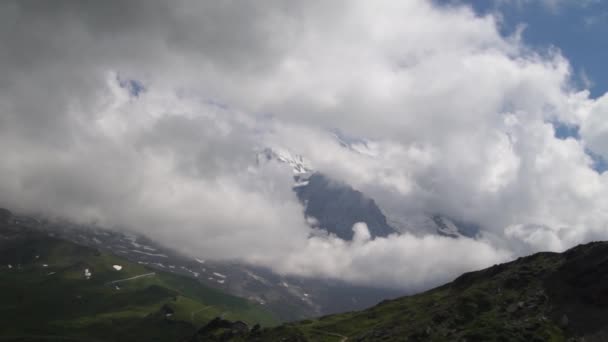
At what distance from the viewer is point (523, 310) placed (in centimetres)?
12938

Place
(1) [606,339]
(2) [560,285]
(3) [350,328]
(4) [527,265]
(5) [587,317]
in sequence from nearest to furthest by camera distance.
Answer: (1) [606,339] → (5) [587,317] → (2) [560,285] → (4) [527,265] → (3) [350,328]

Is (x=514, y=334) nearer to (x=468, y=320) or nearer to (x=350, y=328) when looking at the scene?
(x=468, y=320)

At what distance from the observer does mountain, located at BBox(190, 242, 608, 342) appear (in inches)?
4579

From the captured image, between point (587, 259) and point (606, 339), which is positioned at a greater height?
point (587, 259)

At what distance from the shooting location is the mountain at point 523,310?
116312 millimetres

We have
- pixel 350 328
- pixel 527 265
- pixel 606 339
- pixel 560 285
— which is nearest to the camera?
pixel 606 339

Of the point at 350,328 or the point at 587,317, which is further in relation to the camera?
the point at 350,328

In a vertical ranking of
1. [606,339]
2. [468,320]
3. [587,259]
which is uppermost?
[587,259]

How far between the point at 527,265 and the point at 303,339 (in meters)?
87.3

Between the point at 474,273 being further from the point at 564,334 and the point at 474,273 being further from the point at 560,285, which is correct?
the point at 564,334

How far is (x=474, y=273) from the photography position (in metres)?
196

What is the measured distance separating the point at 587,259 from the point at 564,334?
40672mm

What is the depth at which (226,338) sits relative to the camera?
193 metres

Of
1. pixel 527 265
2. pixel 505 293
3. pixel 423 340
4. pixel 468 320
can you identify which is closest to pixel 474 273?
pixel 527 265
